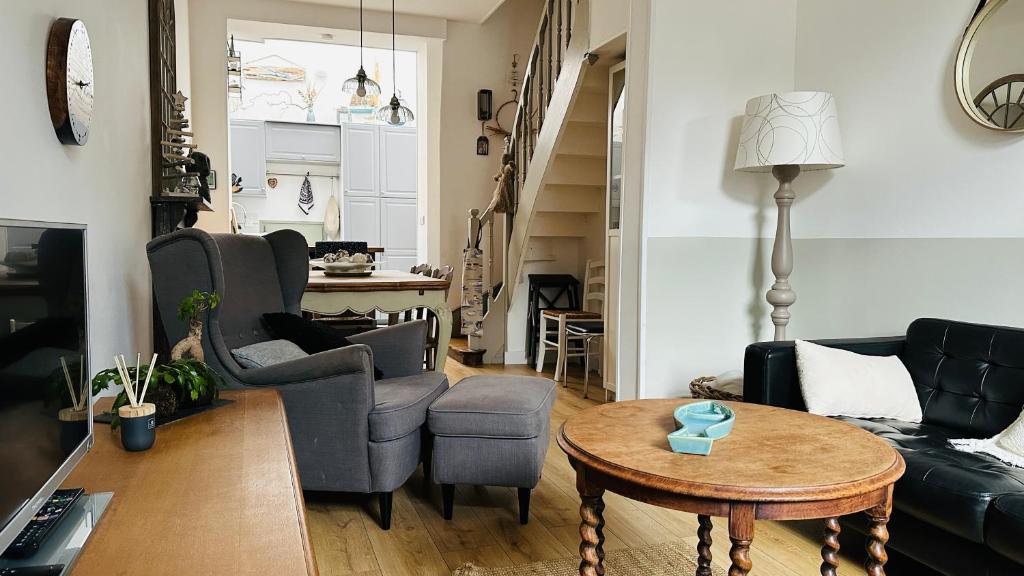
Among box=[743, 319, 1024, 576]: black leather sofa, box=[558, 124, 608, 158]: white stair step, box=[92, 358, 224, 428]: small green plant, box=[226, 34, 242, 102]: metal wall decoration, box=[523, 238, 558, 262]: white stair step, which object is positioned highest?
box=[226, 34, 242, 102]: metal wall decoration

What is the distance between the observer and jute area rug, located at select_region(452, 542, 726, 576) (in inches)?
92.5

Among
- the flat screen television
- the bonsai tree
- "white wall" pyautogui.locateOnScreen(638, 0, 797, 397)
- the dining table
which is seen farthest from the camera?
the dining table

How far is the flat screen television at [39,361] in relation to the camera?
3.20 feet

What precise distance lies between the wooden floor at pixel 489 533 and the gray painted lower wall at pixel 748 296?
41.8 inches

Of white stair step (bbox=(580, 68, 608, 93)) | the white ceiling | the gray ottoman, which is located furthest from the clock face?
the white ceiling

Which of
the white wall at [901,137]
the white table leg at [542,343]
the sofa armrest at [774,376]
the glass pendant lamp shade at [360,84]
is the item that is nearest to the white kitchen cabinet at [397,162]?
the glass pendant lamp shade at [360,84]

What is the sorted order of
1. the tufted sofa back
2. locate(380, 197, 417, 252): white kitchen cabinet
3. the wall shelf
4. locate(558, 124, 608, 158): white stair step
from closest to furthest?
the tufted sofa back → the wall shelf → locate(558, 124, 608, 158): white stair step → locate(380, 197, 417, 252): white kitchen cabinet

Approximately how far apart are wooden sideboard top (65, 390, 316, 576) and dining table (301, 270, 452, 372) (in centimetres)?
202

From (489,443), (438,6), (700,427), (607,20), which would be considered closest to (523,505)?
(489,443)

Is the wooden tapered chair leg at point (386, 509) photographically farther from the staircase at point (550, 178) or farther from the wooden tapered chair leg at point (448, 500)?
the staircase at point (550, 178)

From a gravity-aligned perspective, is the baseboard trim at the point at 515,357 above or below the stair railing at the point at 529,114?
below

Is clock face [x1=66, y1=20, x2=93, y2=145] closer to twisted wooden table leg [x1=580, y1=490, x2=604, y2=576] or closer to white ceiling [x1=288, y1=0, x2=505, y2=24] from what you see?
twisted wooden table leg [x1=580, y1=490, x2=604, y2=576]

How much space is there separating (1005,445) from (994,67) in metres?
1.51

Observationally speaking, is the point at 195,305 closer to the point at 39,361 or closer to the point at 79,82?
the point at 79,82
